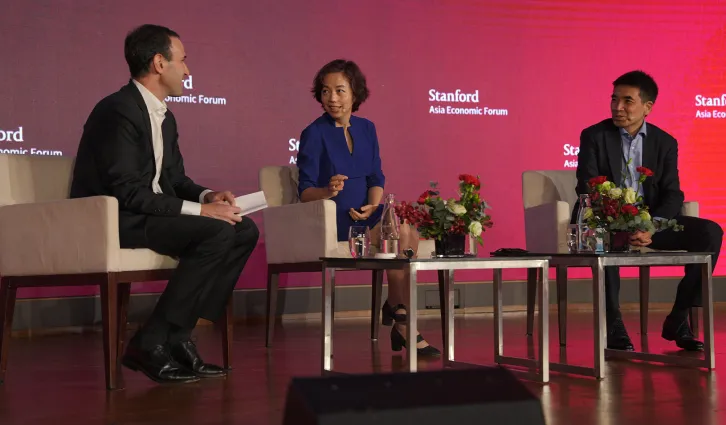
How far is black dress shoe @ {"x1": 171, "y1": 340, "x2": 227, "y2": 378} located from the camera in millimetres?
3535

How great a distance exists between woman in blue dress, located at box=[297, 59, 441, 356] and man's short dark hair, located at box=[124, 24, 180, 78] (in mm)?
1207

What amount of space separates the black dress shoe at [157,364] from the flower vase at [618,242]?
5.57 feet

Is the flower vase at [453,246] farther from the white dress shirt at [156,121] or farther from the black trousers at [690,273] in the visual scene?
the black trousers at [690,273]

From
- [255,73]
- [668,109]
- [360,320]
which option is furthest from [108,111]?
[668,109]

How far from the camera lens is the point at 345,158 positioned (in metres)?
4.82

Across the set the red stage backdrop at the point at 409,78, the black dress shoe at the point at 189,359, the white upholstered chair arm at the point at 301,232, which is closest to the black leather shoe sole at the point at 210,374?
the black dress shoe at the point at 189,359

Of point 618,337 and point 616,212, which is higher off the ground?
point 616,212

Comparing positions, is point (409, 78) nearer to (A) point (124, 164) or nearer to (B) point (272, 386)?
(A) point (124, 164)

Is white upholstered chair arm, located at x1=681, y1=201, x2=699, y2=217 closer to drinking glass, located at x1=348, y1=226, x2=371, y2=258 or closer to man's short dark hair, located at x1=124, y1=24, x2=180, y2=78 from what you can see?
drinking glass, located at x1=348, y1=226, x2=371, y2=258

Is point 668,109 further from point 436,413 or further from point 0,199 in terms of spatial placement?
point 436,413

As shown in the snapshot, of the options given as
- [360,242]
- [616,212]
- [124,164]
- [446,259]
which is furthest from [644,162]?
[124,164]

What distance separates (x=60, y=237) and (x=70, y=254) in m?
0.08

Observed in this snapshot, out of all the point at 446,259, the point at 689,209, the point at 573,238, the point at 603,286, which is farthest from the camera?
the point at 689,209

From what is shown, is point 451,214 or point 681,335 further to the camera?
point 681,335
